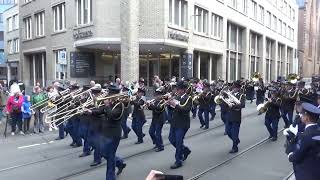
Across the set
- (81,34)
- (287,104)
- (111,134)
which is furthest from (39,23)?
(111,134)

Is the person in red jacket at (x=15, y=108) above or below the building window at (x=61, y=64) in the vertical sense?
below

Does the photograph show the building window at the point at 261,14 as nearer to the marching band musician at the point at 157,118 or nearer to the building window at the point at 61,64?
the building window at the point at 61,64

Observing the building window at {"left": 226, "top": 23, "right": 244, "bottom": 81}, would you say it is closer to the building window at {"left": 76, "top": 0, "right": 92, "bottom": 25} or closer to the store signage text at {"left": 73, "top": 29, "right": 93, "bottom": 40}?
the building window at {"left": 76, "top": 0, "right": 92, "bottom": 25}

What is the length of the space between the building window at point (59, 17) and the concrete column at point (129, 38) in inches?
284

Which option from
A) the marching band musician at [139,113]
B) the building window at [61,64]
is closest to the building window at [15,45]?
the building window at [61,64]

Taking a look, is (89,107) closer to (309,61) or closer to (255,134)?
(255,134)

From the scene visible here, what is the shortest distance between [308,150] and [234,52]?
119ft

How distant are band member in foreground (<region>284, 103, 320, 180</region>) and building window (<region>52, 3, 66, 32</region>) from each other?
1040 inches

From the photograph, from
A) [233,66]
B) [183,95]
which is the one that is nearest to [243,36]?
[233,66]

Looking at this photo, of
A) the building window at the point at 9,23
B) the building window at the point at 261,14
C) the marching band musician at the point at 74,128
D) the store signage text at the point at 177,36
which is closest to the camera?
the marching band musician at the point at 74,128

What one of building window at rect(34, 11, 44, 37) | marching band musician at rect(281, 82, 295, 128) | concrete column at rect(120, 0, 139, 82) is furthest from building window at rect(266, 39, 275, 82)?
marching band musician at rect(281, 82, 295, 128)

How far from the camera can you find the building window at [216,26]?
34.1m

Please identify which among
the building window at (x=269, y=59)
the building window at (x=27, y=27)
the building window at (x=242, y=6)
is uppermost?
the building window at (x=242, y=6)

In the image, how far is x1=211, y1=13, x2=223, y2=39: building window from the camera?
1342 inches
